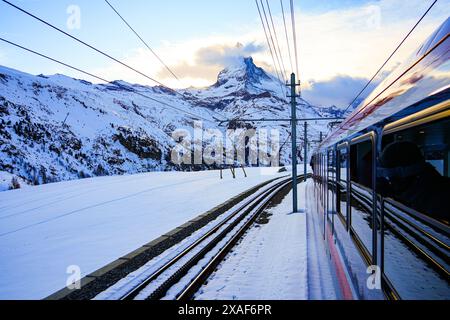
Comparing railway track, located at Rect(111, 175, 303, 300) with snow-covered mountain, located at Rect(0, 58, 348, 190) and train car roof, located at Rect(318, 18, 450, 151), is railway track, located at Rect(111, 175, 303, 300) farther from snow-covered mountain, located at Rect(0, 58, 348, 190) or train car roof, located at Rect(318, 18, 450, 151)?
snow-covered mountain, located at Rect(0, 58, 348, 190)

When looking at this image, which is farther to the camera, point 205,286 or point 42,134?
point 42,134

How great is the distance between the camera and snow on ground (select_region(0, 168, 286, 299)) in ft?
24.1

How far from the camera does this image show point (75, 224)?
12594 millimetres

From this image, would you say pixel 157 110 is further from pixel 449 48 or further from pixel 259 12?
pixel 449 48

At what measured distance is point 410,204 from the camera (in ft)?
8.31

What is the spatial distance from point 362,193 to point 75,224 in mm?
11940

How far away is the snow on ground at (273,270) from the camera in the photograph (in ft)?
18.4

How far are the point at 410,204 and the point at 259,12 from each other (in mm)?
8751

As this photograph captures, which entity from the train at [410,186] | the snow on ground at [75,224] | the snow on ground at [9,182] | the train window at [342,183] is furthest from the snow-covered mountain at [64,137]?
the train at [410,186]

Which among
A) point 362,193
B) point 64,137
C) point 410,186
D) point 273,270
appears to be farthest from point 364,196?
point 64,137

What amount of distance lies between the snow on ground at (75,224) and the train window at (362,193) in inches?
229

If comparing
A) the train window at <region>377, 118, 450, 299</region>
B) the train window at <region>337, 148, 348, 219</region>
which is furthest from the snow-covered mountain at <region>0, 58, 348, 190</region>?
the train window at <region>377, 118, 450, 299</region>

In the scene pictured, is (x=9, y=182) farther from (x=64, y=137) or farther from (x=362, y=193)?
(x=362, y=193)
